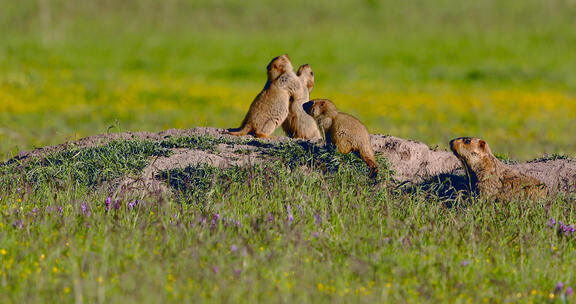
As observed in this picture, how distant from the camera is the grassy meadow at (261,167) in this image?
4387mm

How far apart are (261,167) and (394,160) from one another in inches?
55.7

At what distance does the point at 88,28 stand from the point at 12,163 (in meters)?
25.5

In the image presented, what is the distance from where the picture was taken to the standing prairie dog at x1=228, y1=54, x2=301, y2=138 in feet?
25.1

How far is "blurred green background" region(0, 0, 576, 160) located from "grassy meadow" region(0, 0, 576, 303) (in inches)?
4.7

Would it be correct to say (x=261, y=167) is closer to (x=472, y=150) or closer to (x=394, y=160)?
(x=394, y=160)

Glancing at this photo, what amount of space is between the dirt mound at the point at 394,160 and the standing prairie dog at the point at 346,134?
28cm

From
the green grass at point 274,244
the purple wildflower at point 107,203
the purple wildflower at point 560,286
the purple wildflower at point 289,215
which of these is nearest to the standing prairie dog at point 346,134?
the green grass at point 274,244

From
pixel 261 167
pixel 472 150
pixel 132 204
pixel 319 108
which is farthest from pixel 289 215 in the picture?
pixel 472 150

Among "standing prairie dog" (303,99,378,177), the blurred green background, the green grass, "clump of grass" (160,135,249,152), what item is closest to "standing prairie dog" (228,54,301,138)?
"clump of grass" (160,135,249,152)

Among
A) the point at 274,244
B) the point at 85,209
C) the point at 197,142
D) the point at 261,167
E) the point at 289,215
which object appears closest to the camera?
the point at 274,244

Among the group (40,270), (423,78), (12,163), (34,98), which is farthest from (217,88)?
(40,270)

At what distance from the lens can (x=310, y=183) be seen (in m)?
6.24

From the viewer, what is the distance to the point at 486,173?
6.64 meters

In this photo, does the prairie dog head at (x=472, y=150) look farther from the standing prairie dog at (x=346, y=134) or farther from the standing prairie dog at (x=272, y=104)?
the standing prairie dog at (x=272, y=104)
